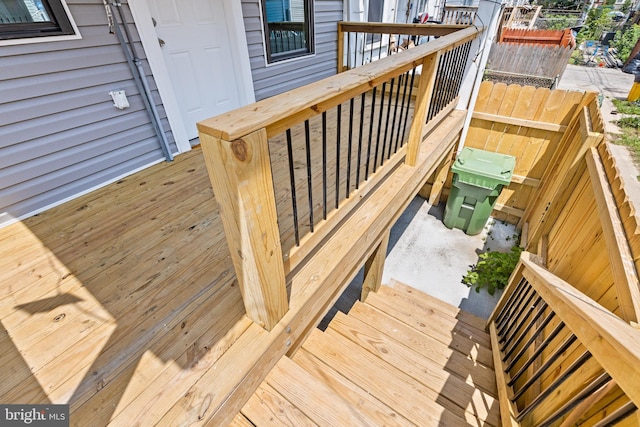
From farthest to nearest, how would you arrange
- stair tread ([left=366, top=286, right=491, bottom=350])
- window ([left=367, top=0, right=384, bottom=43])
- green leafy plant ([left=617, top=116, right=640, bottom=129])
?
1. green leafy plant ([left=617, top=116, right=640, bottom=129])
2. window ([left=367, top=0, right=384, bottom=43])
3. stair tread ([left=366, top=286, right=491, bottom=350])

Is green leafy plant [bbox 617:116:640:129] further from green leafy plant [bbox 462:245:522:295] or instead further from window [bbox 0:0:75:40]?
window [bbox 0:0:75:40]

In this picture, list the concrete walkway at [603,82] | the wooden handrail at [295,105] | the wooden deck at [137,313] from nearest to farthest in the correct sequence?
the wooden handrail at [295,105] → the wooden deck at [137,313] → the concrete walkway at [603,82]

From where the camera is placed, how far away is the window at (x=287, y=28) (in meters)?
3.14

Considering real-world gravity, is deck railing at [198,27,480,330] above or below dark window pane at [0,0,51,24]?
below

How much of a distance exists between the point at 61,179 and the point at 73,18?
1076 mm

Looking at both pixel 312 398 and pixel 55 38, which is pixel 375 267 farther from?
pixel 55 38

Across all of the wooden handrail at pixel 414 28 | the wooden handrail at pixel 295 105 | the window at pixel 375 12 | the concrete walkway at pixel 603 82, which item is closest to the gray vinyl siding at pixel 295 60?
the wooden handrail at pixel 414 28

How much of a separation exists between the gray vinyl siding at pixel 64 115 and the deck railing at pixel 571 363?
3022 mm

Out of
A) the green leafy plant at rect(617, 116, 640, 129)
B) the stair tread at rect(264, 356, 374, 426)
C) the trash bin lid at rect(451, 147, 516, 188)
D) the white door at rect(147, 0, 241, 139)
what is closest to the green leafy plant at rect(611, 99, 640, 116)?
the green leafy plant at rect(617, 116, 640, 129)

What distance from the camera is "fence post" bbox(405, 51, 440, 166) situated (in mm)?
1894

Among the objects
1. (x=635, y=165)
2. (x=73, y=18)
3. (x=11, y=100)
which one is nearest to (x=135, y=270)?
(x=11, y=100)

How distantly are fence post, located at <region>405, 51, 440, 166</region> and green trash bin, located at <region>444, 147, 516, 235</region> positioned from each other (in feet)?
5.38

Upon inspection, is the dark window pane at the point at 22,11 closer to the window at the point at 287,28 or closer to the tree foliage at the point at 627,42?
the window at the point at 287,28

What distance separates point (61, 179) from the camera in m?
2.08
